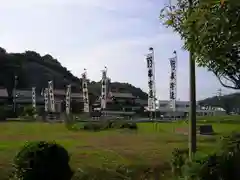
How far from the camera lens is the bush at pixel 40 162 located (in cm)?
1111

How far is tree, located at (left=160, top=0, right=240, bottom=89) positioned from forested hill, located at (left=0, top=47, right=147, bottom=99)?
96.0m

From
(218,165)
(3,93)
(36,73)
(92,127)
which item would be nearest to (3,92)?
(3,93)

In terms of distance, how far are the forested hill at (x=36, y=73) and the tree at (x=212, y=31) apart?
315 feet

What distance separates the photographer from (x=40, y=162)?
36.4 ft

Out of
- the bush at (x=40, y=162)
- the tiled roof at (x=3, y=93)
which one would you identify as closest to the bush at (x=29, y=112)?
the tiled roof at (x=3, y=93)

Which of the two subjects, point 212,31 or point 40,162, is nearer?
point 212,31

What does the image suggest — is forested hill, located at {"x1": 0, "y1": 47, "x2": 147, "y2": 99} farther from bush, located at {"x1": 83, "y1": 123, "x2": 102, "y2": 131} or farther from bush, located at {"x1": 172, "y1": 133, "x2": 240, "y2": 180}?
bush, located at {"x1": 172, "y1": 133, "x2": 240, "y2": 180}

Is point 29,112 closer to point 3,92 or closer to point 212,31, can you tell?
point 3,92

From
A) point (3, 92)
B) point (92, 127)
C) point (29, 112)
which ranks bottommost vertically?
point (92, 127)

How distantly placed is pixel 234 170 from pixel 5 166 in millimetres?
7632

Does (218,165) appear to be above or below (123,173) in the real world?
above

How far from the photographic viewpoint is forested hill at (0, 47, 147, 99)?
348 feet

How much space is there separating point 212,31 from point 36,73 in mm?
115394

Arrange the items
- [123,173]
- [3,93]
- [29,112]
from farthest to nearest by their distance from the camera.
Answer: [3,93], [29,112], [123,173]
